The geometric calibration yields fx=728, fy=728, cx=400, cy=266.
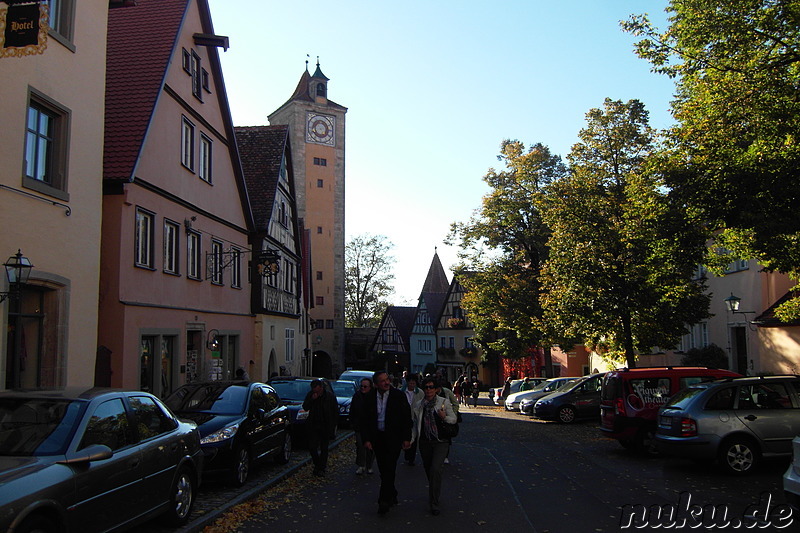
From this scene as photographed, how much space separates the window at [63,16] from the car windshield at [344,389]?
1214 cm

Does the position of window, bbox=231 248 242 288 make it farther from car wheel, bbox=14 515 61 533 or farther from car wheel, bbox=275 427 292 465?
car wheel, bbox=14 515 61 533

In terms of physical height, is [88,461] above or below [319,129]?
below

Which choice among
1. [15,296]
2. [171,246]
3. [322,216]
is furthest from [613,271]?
[322,216]

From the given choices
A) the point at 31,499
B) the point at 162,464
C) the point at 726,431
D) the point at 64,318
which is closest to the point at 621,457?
the point at 726,431

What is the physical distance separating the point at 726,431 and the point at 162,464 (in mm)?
8923

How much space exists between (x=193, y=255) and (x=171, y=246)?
1615 mm

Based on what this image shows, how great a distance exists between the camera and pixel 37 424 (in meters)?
6.55

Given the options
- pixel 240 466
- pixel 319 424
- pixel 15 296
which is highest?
pixel 15 296

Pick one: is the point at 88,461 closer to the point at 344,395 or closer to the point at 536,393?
the point at 344,395

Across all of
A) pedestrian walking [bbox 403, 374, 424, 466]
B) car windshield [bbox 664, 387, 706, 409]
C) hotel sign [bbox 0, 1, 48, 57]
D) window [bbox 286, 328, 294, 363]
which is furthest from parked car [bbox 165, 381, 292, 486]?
window [bbox 286, 328, 294, 363]

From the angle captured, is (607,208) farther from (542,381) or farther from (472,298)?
(472,298)

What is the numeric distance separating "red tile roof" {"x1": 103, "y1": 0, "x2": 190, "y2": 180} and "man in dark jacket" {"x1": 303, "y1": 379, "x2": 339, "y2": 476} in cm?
727

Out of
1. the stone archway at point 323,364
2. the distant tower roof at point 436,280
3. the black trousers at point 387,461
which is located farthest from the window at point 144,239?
the distant tower roof at point 436,280

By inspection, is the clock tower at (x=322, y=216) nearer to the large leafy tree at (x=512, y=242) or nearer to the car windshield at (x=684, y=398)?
the large leafy tree at (x=512, y=242)
